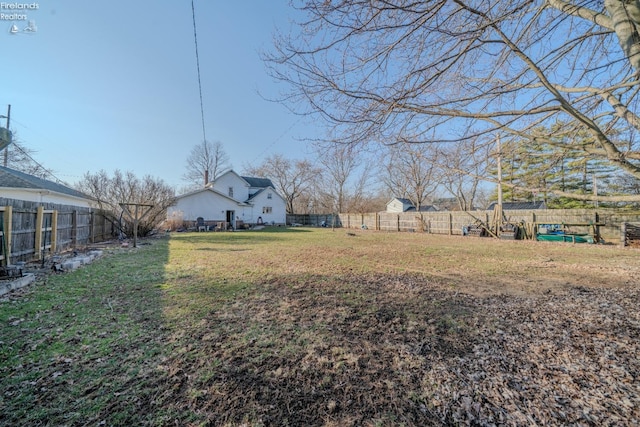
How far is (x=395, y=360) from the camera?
2365mm

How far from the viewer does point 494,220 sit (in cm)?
1517

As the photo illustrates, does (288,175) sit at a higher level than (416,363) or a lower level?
higher

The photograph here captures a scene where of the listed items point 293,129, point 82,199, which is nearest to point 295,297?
point 293,129

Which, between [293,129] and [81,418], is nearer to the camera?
[81,418]

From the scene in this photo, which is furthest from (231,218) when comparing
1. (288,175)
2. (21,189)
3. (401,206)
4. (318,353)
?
(401,206)

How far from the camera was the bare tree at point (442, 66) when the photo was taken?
238 centimetres

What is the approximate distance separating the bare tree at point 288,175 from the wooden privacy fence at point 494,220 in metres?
10.0

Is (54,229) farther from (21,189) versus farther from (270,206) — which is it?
(270,206)

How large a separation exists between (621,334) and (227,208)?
2514cm

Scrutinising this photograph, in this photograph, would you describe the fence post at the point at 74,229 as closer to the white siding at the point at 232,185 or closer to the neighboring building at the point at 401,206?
the white siding at the point at 232,185

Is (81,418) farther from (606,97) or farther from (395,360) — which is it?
(606,97)

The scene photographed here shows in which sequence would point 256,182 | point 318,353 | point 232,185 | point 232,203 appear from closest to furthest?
point 318,353 → point 232,203 → point 232,185 → point 256,182

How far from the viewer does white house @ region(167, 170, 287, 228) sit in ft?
74.5

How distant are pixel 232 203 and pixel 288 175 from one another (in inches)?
509
